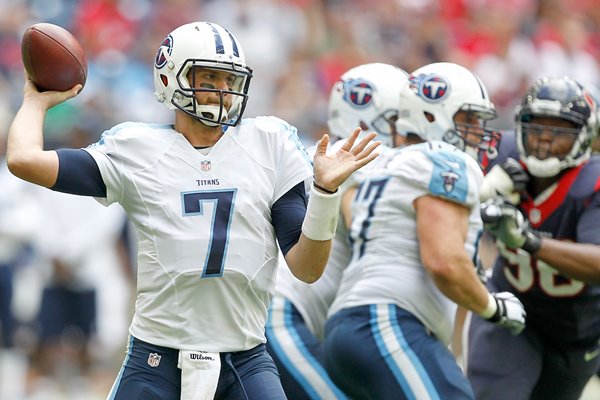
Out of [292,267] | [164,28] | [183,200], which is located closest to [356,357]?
[292,267]

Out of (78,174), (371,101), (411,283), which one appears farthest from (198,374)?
(371,101)

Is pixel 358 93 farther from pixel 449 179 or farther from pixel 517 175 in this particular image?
pixel 449 179

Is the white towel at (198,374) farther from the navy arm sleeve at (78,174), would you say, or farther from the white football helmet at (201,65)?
the white football helmet at (201,65)

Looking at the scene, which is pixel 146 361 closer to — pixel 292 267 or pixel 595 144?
pixel 292 267

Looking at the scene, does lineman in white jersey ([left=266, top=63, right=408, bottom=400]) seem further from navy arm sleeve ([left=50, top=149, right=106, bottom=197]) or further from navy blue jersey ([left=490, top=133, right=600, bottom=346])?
navy arm sleeve ([left=50, top=149, right=106, bottom=197])

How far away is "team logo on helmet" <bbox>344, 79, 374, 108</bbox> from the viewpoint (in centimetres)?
568

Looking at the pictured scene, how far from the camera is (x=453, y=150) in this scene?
4.82 m

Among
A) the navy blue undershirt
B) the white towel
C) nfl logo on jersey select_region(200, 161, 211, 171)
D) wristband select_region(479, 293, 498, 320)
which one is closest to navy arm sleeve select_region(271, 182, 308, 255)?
the navy blue undershirt

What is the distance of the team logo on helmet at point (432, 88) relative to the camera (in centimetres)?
515

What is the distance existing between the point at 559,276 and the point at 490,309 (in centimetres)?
85

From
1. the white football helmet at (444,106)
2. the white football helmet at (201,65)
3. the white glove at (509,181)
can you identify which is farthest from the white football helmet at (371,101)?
the white football helmet at (201,65)

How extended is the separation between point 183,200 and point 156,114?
6190 mm

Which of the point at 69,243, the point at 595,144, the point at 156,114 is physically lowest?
the point at 69,243

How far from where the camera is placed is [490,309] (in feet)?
15.9
